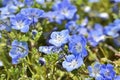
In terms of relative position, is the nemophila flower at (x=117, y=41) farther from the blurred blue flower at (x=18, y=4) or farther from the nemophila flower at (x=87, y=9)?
the blurred blue flower at (x=18, y=4)

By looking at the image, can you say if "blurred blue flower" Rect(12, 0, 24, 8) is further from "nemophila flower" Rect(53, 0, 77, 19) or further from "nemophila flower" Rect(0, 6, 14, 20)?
"nemophila flower" Rect(53, 0, 77, 19)

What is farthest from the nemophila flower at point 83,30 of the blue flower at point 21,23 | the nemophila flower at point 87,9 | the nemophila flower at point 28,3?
the blue flower at point 21,23

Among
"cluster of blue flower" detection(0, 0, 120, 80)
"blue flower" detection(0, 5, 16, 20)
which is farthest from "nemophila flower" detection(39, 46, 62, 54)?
"blue flower" detection(0, 5, 16, 20)

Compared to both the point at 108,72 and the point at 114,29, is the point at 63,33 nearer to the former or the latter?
the point at 108,72

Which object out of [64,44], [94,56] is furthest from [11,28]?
[94,56]

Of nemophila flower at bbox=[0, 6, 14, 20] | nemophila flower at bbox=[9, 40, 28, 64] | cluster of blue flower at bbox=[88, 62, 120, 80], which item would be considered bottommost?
cluster of blue flower at bbox=[88, 62, 120, 80]

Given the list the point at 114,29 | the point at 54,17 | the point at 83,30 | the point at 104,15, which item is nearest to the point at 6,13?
the point at 54,17
